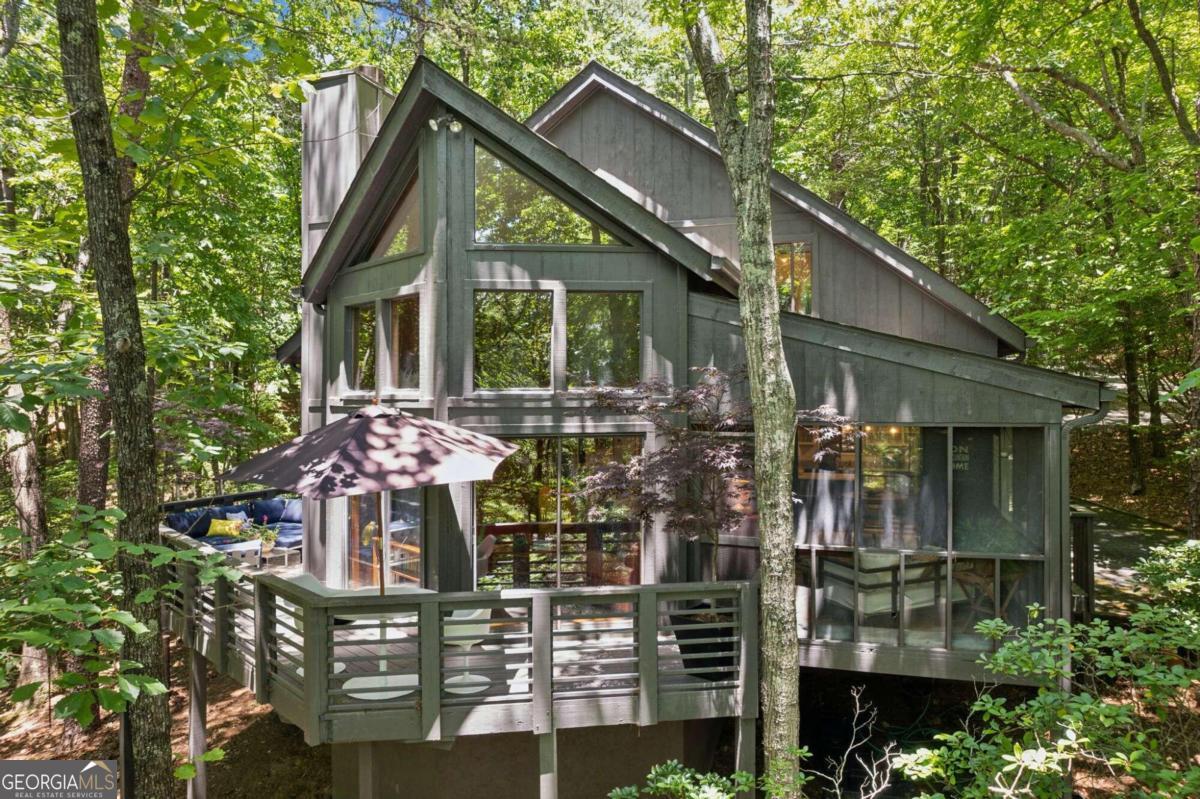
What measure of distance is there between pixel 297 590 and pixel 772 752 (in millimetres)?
4081

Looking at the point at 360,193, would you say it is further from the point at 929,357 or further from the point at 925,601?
the point at 925,601

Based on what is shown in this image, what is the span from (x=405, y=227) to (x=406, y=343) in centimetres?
140

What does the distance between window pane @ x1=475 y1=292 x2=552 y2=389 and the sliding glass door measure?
0.74m

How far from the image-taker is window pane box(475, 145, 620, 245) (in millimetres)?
7547

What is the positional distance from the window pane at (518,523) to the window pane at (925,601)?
3.70 metres

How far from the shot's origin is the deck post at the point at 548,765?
5.62m

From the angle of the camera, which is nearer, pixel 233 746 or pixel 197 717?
pixel 197 717

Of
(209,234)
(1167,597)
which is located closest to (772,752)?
(1167,597)

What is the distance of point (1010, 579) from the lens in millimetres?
6441

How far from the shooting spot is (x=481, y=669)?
5527mm

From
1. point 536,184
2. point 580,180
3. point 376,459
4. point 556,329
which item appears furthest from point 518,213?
point 376,459

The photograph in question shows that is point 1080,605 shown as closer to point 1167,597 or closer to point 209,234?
point 1167,597

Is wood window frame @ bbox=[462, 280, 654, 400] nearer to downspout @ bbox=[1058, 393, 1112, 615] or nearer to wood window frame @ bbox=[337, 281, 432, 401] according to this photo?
wood window frame @ bbox=[337, 281, 432, 401]

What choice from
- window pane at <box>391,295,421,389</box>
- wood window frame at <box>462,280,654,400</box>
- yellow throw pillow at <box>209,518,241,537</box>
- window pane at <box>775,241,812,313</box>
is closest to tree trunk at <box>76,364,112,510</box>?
yellow throw pillow at <box>209,518,241,537</box>
